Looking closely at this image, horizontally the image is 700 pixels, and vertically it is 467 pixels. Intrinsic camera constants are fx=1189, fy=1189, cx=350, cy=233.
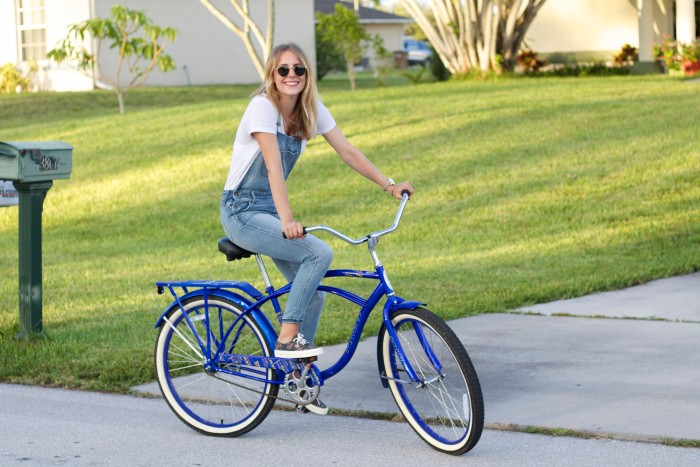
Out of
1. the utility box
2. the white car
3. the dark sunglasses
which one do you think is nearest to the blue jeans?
the dark sunglasses

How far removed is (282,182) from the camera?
18.2ft

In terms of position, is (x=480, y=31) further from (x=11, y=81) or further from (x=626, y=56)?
(x=11, y=81)

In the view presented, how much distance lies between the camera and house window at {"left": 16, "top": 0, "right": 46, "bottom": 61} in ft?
113

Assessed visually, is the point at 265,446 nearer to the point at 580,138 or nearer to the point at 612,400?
the point at 612,400

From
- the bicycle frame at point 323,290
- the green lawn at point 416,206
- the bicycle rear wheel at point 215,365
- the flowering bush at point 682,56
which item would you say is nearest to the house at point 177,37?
the green lawn at point 416,206

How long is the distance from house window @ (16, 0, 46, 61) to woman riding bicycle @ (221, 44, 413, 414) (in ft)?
98.7

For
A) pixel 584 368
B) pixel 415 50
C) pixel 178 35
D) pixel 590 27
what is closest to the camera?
pixel 584 368

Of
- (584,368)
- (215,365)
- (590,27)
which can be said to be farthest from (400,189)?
(590,27)

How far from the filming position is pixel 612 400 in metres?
6.18

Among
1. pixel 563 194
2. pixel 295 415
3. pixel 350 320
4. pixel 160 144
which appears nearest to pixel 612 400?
pixel 295 415

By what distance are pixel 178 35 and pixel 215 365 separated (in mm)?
31749

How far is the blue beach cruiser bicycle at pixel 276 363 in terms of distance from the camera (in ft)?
17.4

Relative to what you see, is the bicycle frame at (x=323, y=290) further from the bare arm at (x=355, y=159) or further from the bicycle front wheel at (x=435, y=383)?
the bare arm at (x=355, y=159)

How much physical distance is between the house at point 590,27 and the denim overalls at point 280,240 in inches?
1038
